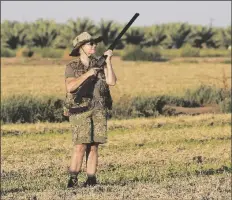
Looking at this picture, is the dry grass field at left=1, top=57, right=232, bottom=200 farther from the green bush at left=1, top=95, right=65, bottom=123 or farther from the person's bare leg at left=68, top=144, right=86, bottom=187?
the green bush at left=1, top=95, right=65, bottom=123

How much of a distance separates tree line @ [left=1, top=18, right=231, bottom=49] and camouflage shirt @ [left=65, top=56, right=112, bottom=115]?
54.4 metres

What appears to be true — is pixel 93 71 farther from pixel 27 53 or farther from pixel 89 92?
pixel 27 53

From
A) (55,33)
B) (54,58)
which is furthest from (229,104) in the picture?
(55,33)

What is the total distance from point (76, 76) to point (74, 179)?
115cm

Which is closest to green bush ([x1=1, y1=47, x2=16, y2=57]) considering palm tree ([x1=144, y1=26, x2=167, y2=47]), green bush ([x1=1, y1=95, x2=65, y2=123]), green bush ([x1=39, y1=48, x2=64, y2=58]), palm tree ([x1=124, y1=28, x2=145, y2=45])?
green bush ([x1=39, y1=48, x2=64, y2=58])

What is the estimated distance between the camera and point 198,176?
951 centimetres

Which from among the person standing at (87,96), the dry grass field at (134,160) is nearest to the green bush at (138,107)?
the dry grass field at (134,160)

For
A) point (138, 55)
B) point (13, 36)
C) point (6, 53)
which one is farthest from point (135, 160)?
point (13, 36)

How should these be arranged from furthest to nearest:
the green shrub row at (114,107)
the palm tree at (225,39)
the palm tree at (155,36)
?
the palm tree at (225,39) → the palm tree at (155,36) → the green shrub row at (114,107)

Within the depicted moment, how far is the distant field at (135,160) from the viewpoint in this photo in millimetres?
7902

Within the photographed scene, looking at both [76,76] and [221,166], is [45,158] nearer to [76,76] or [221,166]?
[221,166]

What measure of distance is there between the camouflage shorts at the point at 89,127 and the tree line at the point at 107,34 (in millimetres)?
54536

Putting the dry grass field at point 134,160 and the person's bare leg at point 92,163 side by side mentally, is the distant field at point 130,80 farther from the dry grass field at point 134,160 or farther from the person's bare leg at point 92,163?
the person's bare leg at point 92,163

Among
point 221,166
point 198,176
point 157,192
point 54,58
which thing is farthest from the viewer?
point 54,58
